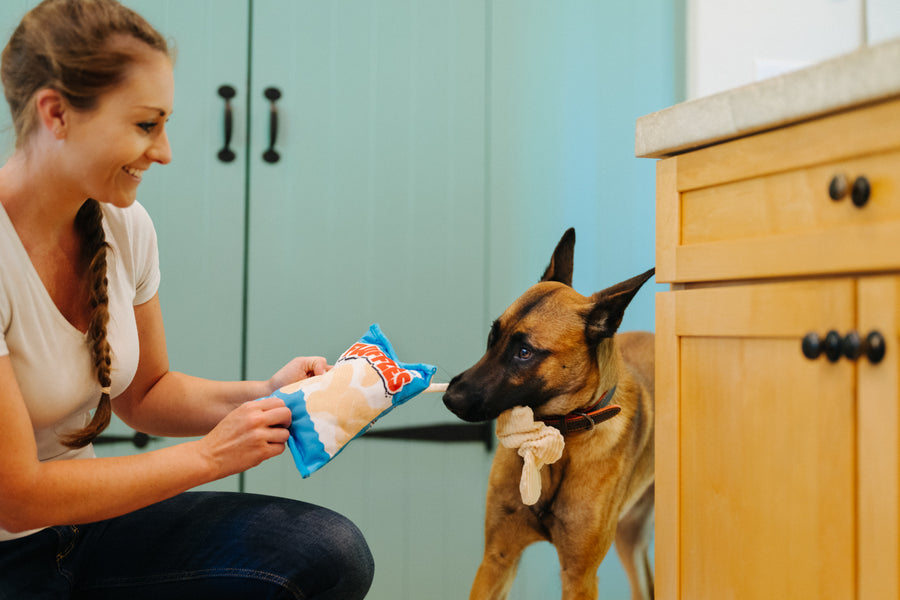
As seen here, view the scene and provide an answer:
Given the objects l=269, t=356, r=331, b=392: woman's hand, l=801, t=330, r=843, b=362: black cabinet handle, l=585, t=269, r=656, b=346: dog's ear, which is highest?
l=585, t=269, r=656, b=346: dog's ear

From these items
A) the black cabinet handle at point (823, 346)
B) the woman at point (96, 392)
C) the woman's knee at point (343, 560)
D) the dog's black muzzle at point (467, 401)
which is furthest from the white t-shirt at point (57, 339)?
the black cabinet handle at point (823, 346)

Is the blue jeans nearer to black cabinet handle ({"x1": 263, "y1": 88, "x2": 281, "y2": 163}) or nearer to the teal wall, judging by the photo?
the teal wall

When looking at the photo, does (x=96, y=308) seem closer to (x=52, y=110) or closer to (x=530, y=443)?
(x=52, y=110)

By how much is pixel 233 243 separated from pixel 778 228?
4.67 feet

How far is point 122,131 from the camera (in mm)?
981

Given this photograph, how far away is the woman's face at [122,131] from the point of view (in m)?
0.97

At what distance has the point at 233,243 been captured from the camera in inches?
76.1

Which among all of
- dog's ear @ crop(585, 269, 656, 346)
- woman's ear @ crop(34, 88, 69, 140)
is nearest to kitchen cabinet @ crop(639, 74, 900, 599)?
dog's ear @ crop(585, 269, 656, 346)

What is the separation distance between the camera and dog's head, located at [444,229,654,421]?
1294 millimetres

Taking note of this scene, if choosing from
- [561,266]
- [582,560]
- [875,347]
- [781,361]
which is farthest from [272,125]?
[875,347]

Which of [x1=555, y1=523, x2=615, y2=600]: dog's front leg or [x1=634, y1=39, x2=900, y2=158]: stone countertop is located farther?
[x1=555, y1=523, x2=615, y2=600]: dog's front leg

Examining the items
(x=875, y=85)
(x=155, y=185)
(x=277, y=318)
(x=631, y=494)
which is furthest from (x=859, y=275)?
(x=155, y=185)

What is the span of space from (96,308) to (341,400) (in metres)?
0.39

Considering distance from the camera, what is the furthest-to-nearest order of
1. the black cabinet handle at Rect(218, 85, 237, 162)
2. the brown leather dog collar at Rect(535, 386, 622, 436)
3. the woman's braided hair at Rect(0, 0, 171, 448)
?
the black cabinet handle at Rect(218, 85, 237, 162) < the brown leather dog collar at Rect(535, 386, 622, 436) < the woman's braided hair at Rect(0, 0, 171, 448)
